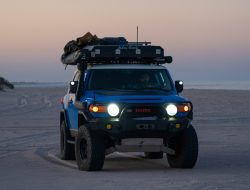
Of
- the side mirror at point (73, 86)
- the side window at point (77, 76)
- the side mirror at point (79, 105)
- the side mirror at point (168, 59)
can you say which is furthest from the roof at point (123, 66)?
the side mirror at point (79, 105)

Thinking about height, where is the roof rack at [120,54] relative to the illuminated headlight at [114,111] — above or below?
above

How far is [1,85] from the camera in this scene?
74.1 meters

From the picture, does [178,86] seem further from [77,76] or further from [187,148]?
[77,76]

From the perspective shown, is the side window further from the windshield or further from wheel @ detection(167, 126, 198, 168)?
wheel @ detection(167, 126, 198, 168)

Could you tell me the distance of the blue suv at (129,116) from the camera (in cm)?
1502

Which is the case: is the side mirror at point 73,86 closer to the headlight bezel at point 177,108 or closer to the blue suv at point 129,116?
the blue suv at point 129,116

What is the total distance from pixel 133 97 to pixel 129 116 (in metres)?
0.42

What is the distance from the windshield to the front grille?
1214mm

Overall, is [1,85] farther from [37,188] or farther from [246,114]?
[37,188]

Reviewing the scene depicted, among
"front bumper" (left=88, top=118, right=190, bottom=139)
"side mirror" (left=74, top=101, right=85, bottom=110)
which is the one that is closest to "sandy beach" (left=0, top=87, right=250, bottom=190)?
"front bumper" (left=88, top=118, right=190, bottom=139)

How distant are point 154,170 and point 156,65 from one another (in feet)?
7.91

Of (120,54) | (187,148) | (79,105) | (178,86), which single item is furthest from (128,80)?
(187,148)

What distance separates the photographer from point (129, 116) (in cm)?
1502

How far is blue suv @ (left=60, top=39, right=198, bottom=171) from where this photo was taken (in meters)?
15.0
